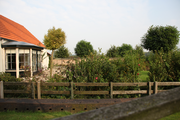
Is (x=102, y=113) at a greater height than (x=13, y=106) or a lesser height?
greater

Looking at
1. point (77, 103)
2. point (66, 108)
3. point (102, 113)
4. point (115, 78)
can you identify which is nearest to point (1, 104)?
point (66, 108)

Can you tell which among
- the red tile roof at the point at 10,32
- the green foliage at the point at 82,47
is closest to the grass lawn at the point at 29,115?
the red tile roof at the point at 10,32

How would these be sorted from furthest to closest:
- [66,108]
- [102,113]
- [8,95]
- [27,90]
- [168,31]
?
[168,31] → [8,95] → [27,90] → [66,108] → [102,113]

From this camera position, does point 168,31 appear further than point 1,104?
Yes

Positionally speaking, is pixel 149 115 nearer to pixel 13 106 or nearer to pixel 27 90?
pixel 13 106

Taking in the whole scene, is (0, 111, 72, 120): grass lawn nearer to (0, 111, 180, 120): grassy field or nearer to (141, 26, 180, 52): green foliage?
(0, 111, 180, 120): grassy field

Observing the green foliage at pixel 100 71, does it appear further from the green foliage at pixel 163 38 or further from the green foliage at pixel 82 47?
the green foliage at pixel 82 47

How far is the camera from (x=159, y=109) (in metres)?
0.75

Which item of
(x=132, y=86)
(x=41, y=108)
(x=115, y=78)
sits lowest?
(x=41, y=108)

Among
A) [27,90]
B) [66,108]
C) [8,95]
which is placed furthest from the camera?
[8,95]

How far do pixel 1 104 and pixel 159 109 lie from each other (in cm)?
533

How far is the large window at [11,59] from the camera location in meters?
12.4

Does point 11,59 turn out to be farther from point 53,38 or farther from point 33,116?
point 53,38

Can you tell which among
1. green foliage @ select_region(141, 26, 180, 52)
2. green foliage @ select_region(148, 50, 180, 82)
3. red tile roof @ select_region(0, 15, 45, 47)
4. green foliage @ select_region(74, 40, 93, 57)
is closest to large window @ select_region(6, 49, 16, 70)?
red tile roof @ select_region(0, 15, 45, 47)
